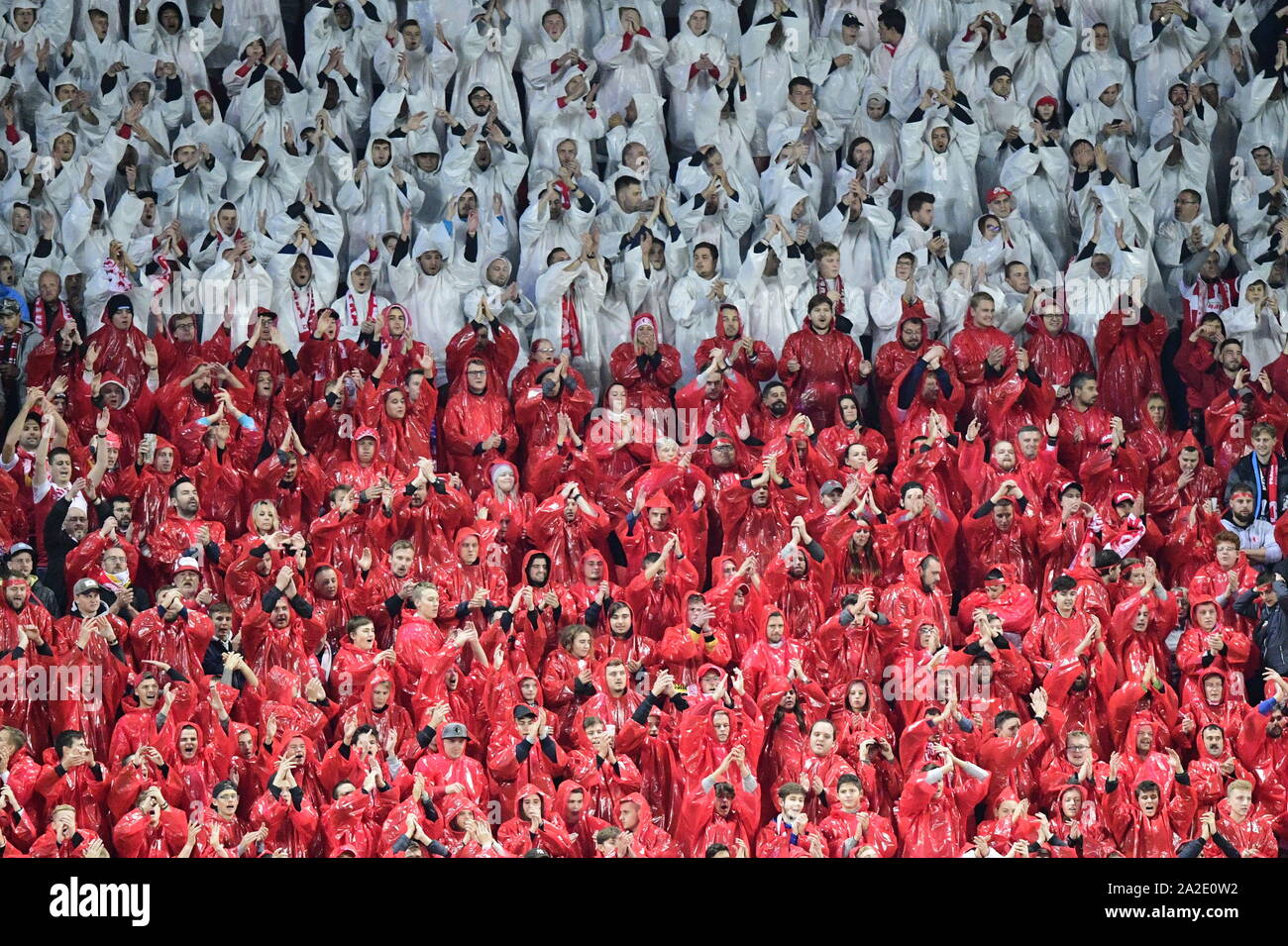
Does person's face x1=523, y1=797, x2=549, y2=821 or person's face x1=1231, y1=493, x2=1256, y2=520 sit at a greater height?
person's face x1=1231, y1=493, x2=1256, y2=520

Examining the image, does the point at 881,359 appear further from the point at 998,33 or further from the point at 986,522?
the point at 998,33

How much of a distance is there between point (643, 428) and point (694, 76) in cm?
247

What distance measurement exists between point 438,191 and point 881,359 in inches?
107

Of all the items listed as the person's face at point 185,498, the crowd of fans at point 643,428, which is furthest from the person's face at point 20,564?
the person's face at point 185,498

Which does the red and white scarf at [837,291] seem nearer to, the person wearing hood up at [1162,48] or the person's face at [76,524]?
the person wearing hood up at [1162,48]

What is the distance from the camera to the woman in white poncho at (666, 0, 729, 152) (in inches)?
567

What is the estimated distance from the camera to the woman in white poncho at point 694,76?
14.4 metres

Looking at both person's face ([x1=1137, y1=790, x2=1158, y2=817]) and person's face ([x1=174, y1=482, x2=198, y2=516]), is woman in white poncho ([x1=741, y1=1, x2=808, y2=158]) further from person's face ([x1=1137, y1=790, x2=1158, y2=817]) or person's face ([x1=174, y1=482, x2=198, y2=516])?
person's face ([x1=1137, y1=790, x2=1158, y2=817])

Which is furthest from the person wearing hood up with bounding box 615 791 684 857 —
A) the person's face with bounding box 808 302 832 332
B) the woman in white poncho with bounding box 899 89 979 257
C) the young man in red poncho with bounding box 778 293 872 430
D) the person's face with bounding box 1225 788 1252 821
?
the woman in white poncho with bounding box 899 89 979 257

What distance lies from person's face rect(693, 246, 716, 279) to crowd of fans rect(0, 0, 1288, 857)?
5 centimetres

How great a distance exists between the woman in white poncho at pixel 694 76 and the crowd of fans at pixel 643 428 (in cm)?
3

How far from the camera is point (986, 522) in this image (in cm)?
1275

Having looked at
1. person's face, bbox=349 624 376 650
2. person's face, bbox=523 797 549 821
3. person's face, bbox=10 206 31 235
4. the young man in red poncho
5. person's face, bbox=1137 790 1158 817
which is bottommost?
person's face, bbox=1137 790 1158 817

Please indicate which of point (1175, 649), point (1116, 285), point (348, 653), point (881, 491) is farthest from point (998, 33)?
point (348, 653)
